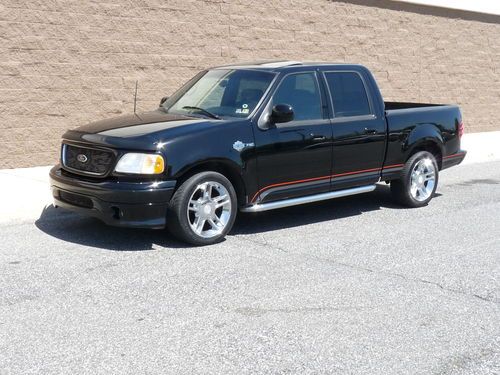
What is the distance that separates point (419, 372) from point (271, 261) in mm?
2513

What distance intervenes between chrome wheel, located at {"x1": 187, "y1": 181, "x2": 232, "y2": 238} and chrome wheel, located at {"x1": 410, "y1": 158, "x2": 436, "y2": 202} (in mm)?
3162

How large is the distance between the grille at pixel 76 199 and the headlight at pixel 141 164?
46 cm

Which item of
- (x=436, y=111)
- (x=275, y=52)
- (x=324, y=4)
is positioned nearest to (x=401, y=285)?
(x=436, y=111)

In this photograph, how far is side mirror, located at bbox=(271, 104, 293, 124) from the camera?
7412 millimetres

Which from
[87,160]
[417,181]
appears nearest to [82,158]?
[87,160]

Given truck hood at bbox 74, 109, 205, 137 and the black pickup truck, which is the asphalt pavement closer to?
the black pickup truck

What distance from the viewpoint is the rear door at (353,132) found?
8.18m

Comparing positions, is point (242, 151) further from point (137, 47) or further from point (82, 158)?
point (137, 47)

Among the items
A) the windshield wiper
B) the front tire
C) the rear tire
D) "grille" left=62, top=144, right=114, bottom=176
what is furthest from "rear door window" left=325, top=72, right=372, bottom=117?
"grille" left=62, top=144, right=114, bottom=176

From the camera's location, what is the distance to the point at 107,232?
24.5ft

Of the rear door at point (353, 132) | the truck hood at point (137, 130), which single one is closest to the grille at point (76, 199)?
the truck hood at point (137, 130)

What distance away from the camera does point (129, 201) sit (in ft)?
21.5

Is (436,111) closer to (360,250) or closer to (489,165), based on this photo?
(360,250)

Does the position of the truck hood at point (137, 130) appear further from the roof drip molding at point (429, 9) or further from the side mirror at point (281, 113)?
the roof drip molding at point (429, 9)
